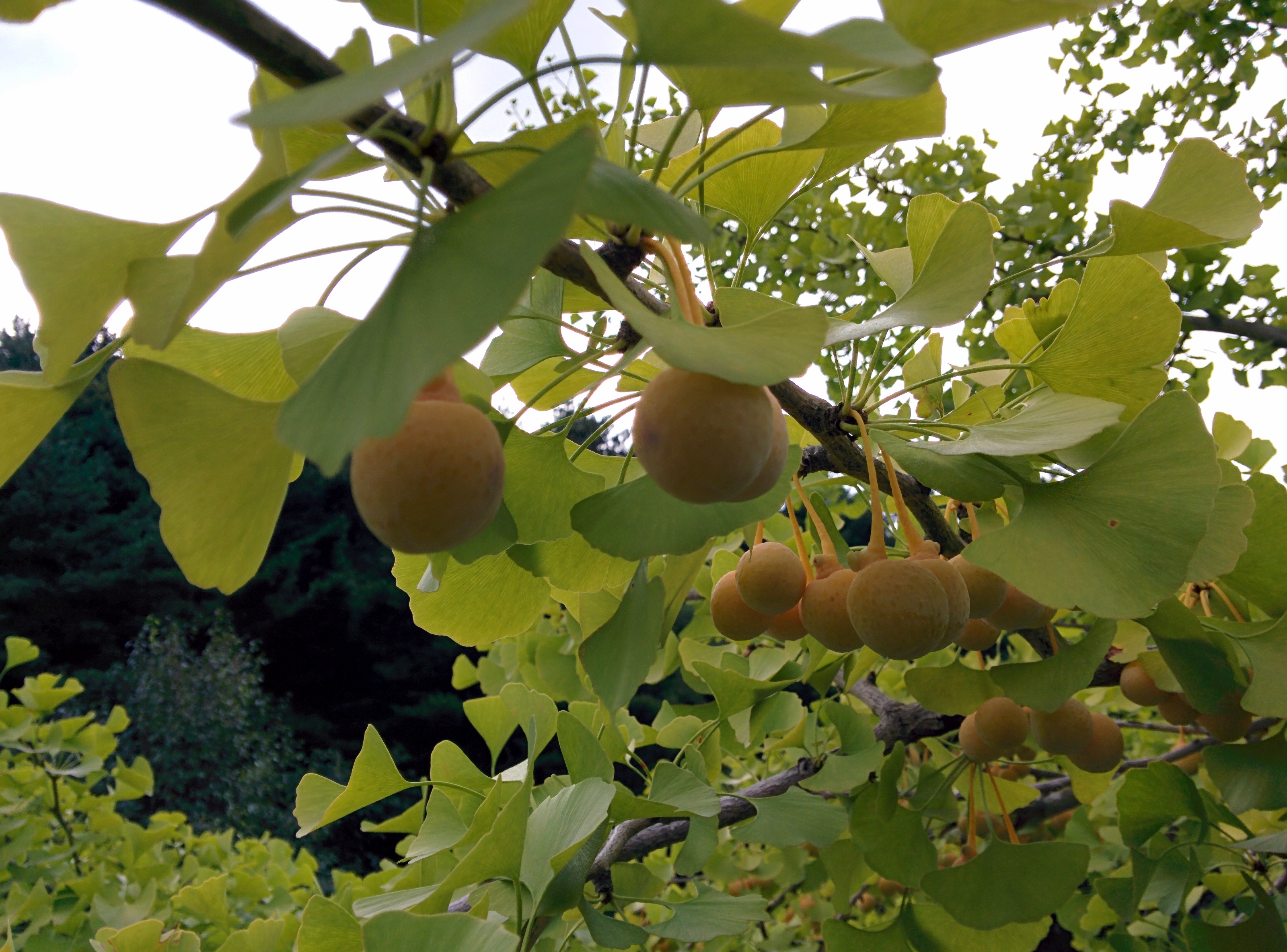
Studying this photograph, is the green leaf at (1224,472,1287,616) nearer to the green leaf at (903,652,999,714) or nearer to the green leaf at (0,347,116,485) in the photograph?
the green leaf at (903,652,999,714)

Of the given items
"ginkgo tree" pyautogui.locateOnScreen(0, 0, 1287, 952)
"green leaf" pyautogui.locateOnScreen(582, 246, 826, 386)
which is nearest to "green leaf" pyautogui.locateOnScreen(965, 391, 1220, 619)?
"ginkgo tree" pyautogui.locateOnScreen(0, 0, 1287, 952)

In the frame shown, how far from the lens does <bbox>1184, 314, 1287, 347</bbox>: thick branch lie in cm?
113

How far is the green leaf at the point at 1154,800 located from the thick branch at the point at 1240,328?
73 cm

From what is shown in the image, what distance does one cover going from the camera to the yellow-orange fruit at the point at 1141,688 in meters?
0.70

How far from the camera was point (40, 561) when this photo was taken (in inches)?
296

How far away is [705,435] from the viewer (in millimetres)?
299

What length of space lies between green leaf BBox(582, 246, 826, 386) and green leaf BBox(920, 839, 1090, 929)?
542 millimetres

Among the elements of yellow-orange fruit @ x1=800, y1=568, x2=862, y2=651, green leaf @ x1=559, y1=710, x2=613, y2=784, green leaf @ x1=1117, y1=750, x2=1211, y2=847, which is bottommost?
green leaf @ x1=1117, y1=750, x2=1211, y2=847

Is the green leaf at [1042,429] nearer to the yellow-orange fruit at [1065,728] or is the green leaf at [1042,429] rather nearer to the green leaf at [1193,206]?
the green leaf at [1193,206]

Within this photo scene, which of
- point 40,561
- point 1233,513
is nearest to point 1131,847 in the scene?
point 1233,513

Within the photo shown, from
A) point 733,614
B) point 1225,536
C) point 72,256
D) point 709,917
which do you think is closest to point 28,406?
point 72,256

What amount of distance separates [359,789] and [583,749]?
0.63 feet

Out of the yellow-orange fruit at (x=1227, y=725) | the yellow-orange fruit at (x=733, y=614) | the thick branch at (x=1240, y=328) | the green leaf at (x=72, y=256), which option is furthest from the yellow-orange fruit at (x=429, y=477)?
the thick branch at (x=1240, y=328)

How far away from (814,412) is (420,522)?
33 cm
